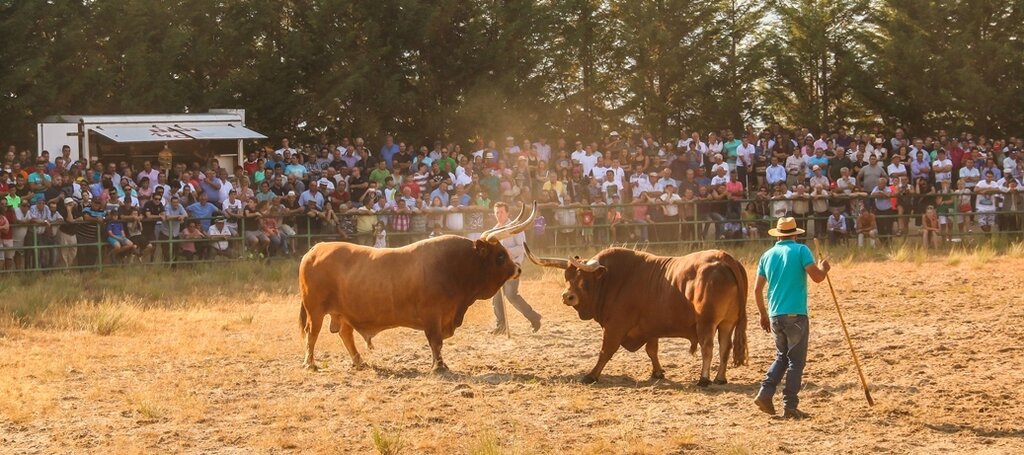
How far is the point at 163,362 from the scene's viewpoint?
511 inches

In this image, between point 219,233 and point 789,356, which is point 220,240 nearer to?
point 219,233

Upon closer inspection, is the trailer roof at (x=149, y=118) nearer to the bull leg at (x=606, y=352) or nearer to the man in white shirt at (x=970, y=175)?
the man in white shirt at (x=970, y=175)

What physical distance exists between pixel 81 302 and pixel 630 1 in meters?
15.5

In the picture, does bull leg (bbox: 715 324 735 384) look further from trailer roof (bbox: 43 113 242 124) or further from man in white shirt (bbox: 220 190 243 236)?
trailer roof (bbox: 43 113 242 124)

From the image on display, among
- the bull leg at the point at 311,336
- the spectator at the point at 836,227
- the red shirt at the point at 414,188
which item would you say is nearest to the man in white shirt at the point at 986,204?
the spectator at the point at 836,227

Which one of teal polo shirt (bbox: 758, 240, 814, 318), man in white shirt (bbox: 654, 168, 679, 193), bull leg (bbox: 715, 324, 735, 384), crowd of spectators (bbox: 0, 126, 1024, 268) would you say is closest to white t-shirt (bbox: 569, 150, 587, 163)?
crowd of spectators (bbox: 0, 126, 1024, 268)

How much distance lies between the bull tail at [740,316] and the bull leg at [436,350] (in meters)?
2.62

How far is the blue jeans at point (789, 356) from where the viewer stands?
9.35 m

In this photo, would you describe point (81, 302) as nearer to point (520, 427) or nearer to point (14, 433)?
point (14, 433)

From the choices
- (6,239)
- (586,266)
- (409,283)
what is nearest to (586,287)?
(586,266)

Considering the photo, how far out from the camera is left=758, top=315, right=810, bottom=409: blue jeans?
30.7ft

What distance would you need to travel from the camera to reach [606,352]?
11.4 metres

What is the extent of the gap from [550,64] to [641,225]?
7.51m

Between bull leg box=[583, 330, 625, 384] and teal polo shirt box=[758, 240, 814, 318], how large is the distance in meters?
2.20
